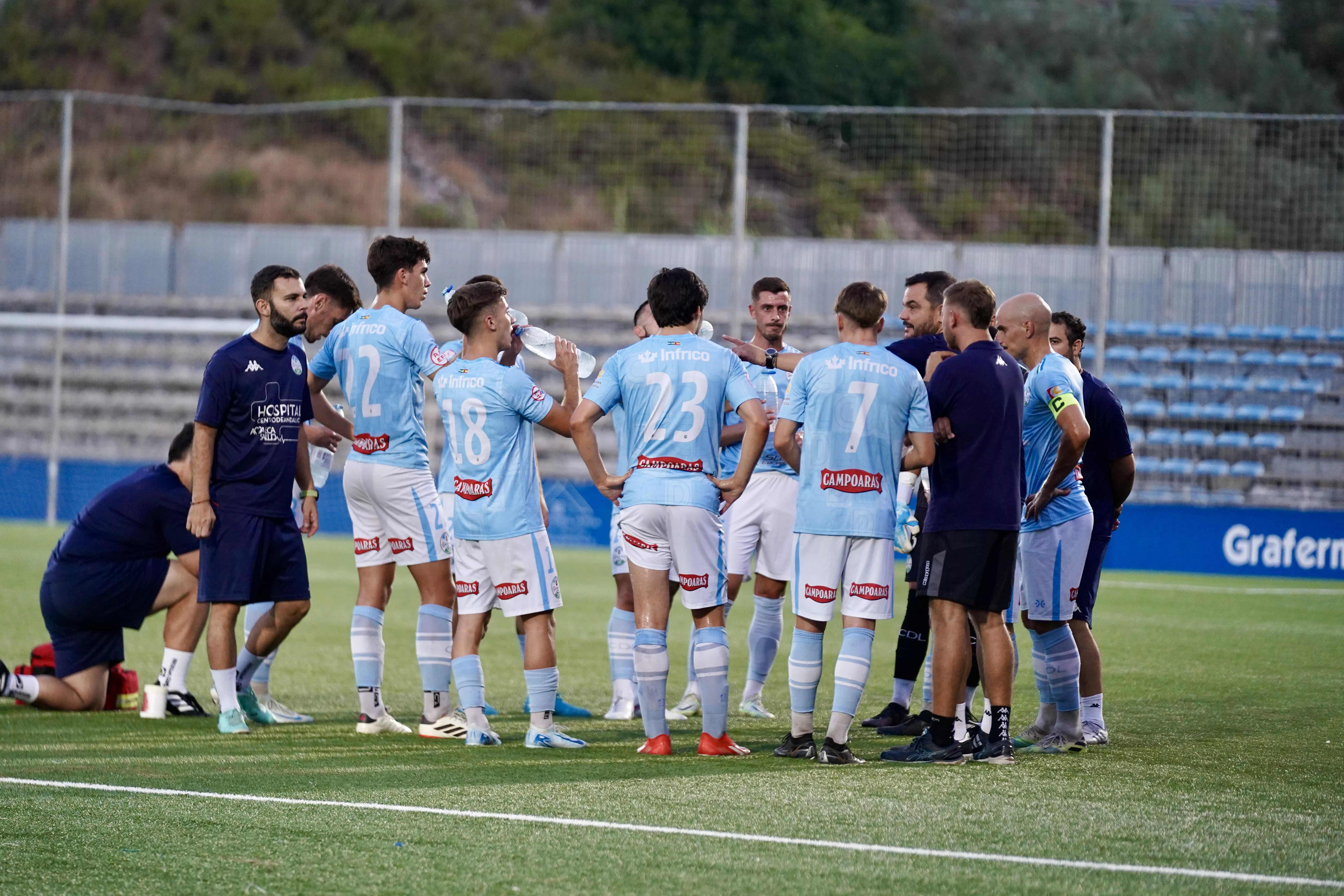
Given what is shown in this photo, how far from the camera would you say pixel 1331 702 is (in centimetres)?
812

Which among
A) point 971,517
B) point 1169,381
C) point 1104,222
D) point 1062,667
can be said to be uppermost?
point 1104,222

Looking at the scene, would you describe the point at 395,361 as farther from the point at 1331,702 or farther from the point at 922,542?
the point at 1331,702

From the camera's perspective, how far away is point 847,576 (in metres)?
6.30

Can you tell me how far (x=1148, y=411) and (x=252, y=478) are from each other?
13522 millimetres

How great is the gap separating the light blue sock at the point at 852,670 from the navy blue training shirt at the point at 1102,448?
57.2 inches

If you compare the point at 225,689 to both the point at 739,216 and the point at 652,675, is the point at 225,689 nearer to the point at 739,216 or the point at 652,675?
the point at 652,675

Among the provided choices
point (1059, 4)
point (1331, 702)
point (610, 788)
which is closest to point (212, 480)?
point (610, 788)

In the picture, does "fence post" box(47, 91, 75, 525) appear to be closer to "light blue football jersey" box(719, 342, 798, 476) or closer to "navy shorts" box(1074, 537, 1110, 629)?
"light blue football jersey" box(719, 342, 798, 476)

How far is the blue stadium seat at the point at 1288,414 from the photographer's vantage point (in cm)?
1742

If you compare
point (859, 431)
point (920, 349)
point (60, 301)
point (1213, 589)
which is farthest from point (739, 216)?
point (859, 431)

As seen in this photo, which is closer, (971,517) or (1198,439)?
(971,517)

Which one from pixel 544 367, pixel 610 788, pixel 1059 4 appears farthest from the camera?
pixel 1059 4

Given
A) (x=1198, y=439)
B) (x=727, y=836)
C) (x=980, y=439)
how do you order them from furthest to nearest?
1. (x=1198, y=439)
2. (x=980, y=439)
3. (x=727, y=836)

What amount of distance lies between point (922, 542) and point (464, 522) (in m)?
1.98
